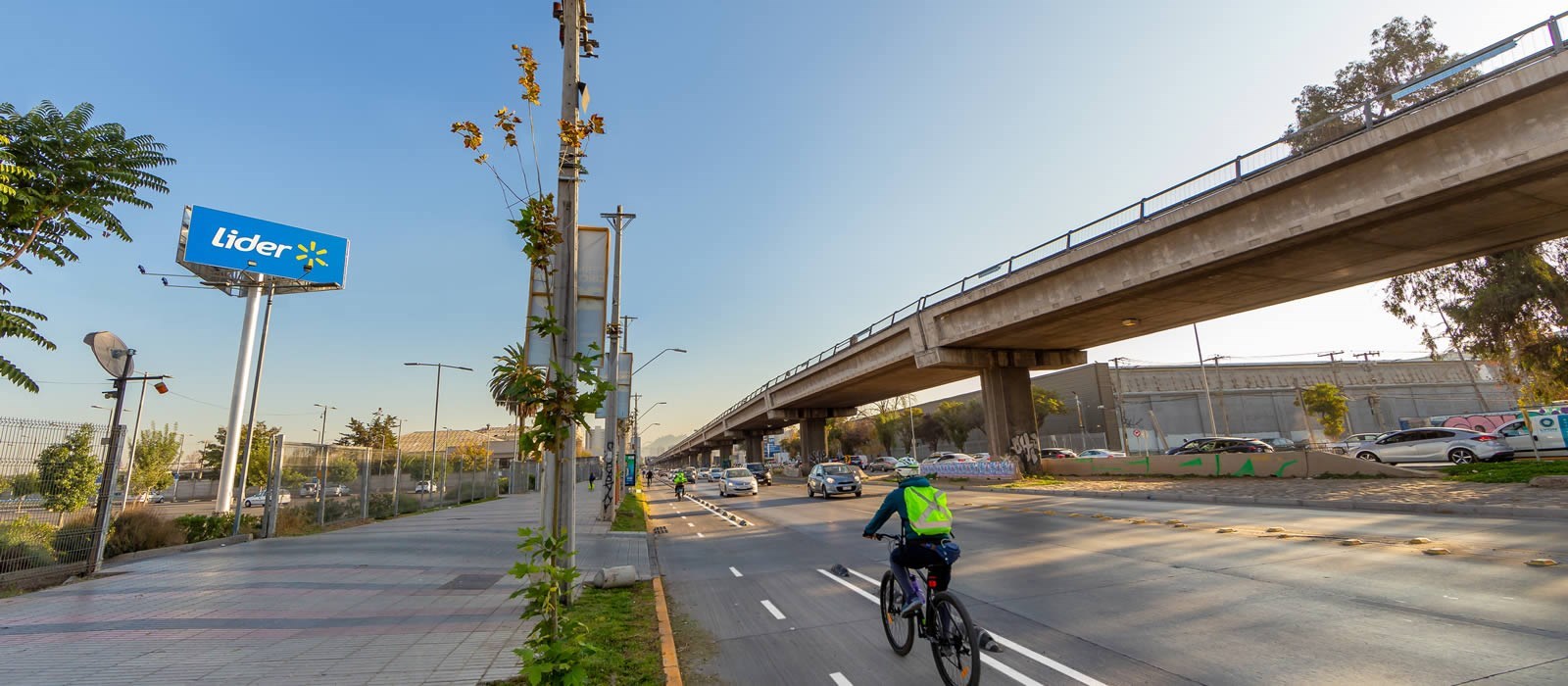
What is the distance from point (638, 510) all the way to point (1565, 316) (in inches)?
1359

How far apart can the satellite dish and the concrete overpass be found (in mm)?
25707

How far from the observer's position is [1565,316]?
22531mm

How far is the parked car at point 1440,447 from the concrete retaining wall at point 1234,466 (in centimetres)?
215

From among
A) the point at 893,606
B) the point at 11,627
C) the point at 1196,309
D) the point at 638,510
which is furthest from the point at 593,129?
the point at 1196,309

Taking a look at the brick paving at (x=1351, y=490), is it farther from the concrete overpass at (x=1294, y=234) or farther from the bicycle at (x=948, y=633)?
the bicycle at (x=948, y=633)

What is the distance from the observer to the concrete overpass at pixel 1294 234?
43.6 feet

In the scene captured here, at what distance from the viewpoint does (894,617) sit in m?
5.90

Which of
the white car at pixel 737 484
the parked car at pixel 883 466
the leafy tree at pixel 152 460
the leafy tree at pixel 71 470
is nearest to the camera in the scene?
the leafy tree at pixel 71 470

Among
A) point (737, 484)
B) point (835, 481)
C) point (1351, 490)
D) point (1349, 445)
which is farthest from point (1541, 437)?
point (737, 484)

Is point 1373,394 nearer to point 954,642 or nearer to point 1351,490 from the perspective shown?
point 1351,490

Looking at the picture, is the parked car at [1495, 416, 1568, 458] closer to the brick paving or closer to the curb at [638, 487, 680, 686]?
the brick paving

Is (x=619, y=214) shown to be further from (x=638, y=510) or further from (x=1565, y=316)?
(x=1565, y=316)

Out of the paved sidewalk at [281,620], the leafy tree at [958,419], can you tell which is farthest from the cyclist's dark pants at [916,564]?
the leafy tree at [958,419]

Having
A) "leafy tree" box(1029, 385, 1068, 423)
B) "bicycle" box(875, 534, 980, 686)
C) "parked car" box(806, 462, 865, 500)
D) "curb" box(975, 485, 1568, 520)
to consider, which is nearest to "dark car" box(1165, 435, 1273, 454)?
"curb" box(975, 485, 1568, 520)
